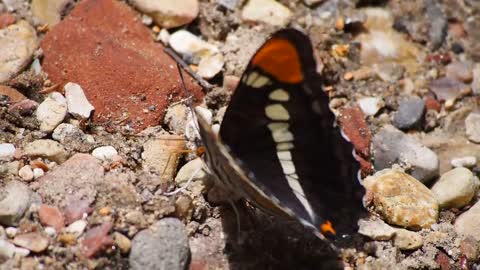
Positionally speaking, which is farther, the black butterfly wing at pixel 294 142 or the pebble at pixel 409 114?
the pebble at pixel 409 114

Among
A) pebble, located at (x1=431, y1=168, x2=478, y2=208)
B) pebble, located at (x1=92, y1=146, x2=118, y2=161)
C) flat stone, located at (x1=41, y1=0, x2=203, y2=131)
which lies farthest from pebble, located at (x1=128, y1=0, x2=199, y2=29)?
pebble, located at (x1=431, y1=168, x2=478, y2=208)

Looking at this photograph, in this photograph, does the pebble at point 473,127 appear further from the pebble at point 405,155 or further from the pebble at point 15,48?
the pebble at point 15,48

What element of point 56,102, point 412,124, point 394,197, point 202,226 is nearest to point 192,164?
point 202,226

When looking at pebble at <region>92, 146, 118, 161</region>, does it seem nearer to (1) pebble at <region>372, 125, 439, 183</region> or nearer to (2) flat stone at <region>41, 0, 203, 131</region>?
(2) flat stone at <region>41, 0, 203, 131</region>

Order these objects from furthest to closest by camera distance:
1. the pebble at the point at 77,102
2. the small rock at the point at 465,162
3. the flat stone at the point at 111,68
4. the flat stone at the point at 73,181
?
the small rock at the point at 465,162
the flat stone at the point at 111,68
the pebble at the point at 77,102
the flat stone at the point at 73,181

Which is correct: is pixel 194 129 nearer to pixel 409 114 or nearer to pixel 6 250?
pixel 6 250

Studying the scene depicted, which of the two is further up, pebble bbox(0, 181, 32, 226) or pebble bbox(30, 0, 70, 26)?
pebble bbox(30, 0, 70, 26)

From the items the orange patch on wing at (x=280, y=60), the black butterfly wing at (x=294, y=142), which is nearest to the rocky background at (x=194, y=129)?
the black butterfly wing at (x=294, y=142)
